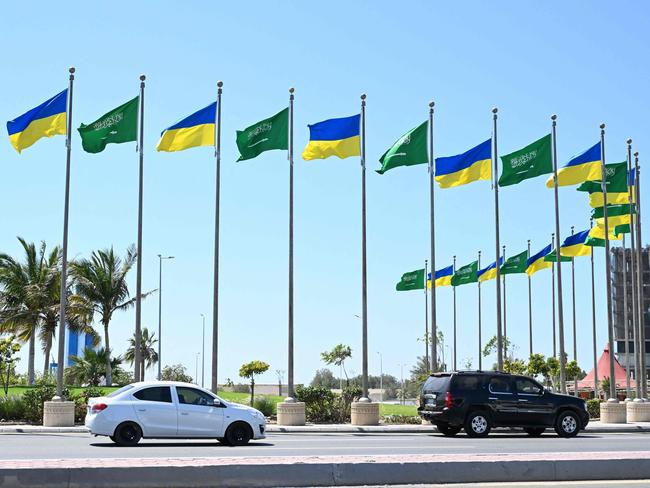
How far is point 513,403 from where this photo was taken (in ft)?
85.7

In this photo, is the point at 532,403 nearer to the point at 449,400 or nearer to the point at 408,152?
the point at 449,400

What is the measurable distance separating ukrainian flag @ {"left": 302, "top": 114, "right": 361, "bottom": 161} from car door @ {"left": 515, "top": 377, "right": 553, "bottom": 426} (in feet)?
37.9

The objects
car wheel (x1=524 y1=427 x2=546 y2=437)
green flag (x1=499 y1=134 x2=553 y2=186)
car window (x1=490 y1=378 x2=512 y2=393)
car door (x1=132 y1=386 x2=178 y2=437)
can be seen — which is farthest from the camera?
green flag (x1=499 y1=134 x2=553 y2=186)

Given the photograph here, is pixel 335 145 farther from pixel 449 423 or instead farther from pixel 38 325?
pixel 38 325

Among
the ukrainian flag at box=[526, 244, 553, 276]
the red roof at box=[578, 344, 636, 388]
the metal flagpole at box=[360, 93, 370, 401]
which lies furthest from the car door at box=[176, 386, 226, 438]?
the red roof at box=[578, 344, 636, 388]

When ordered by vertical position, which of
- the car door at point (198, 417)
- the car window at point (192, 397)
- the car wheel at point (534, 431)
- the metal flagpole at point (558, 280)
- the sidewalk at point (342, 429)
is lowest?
the sidewalk at point (342, 429)

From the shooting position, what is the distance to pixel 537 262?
1959 inches

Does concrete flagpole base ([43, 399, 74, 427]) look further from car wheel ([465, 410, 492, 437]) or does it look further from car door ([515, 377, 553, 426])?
car door ([515, 377, 553, 426])

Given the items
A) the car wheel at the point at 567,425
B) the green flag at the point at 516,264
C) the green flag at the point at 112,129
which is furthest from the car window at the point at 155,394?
the green flag at the point at 516,264

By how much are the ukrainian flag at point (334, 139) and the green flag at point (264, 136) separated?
103cm

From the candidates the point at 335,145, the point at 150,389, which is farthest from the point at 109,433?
the point at 335,145

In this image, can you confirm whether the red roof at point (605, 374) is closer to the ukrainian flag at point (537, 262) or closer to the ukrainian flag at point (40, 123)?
the ukrainian flag at point (537, 262)

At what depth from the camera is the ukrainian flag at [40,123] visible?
32125 millimetres

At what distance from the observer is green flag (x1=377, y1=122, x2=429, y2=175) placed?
3447 cm
